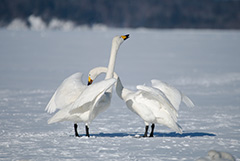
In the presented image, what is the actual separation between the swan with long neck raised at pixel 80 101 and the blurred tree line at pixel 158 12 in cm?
4619

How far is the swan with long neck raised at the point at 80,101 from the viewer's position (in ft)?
16.0

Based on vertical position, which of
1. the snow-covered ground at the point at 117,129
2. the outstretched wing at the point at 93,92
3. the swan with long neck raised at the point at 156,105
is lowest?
the snow-covered ground at the point at 117,129

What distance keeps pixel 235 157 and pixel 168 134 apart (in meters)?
1.55

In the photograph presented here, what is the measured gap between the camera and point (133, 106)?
17.9 feet

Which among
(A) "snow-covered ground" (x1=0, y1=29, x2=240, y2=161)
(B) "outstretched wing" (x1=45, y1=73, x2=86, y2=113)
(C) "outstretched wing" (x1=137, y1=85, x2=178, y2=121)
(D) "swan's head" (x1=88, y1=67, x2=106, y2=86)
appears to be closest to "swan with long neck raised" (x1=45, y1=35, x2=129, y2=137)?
(B) "outstretched wing" (x1=45, y1=73, x2=86, y2=113)

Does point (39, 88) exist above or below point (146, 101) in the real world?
below

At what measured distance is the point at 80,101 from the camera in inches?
193

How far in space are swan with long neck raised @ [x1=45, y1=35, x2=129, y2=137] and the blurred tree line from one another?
46190 mm

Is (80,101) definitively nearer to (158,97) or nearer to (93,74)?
(158,97)

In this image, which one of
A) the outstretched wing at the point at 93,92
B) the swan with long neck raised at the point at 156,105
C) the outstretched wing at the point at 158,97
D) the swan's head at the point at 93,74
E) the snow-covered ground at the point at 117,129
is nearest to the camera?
the snow-covered ground at the point at 117,129

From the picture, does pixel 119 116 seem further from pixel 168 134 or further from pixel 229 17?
pixel 229 17

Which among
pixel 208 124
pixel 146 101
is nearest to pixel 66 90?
pixel 146 101

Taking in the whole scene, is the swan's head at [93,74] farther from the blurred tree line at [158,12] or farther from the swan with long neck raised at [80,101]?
the blurred tree line at [158,12]

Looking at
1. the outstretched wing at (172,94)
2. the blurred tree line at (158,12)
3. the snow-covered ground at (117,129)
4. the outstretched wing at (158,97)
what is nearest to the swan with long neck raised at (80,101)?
the snow-covered ground at (117,129)
